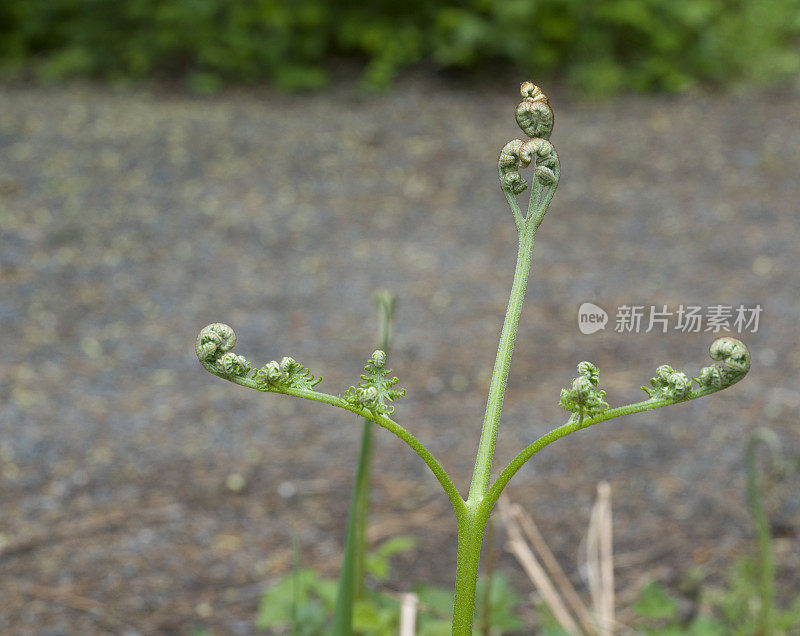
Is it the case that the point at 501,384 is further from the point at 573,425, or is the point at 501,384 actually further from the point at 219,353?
the point at 219,353

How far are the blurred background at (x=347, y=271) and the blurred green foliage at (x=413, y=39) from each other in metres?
0.02

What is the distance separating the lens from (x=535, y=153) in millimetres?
544

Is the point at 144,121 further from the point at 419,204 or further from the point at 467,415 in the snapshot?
the point at 467,415

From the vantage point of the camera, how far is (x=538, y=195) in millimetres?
557

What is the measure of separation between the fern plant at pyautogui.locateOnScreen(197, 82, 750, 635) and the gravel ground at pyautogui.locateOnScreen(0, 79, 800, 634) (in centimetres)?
140

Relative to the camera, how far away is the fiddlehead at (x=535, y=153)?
0.54 metres

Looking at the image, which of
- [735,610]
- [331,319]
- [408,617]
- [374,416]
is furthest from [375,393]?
[331,319]

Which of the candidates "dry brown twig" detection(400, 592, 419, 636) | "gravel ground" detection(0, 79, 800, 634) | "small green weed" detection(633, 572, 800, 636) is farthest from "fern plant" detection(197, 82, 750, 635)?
"gravel ground" detection(0, 79, 800, 634)

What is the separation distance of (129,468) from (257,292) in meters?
1.24

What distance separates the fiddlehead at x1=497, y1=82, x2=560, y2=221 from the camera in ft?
1.78

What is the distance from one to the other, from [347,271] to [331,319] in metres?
0.42

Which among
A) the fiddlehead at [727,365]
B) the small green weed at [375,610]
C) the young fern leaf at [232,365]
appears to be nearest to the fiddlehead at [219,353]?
the young fern leaf at [232,365]

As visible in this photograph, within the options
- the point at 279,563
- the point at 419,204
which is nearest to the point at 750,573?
the point at 279,563

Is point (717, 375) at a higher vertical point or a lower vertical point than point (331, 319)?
lower
